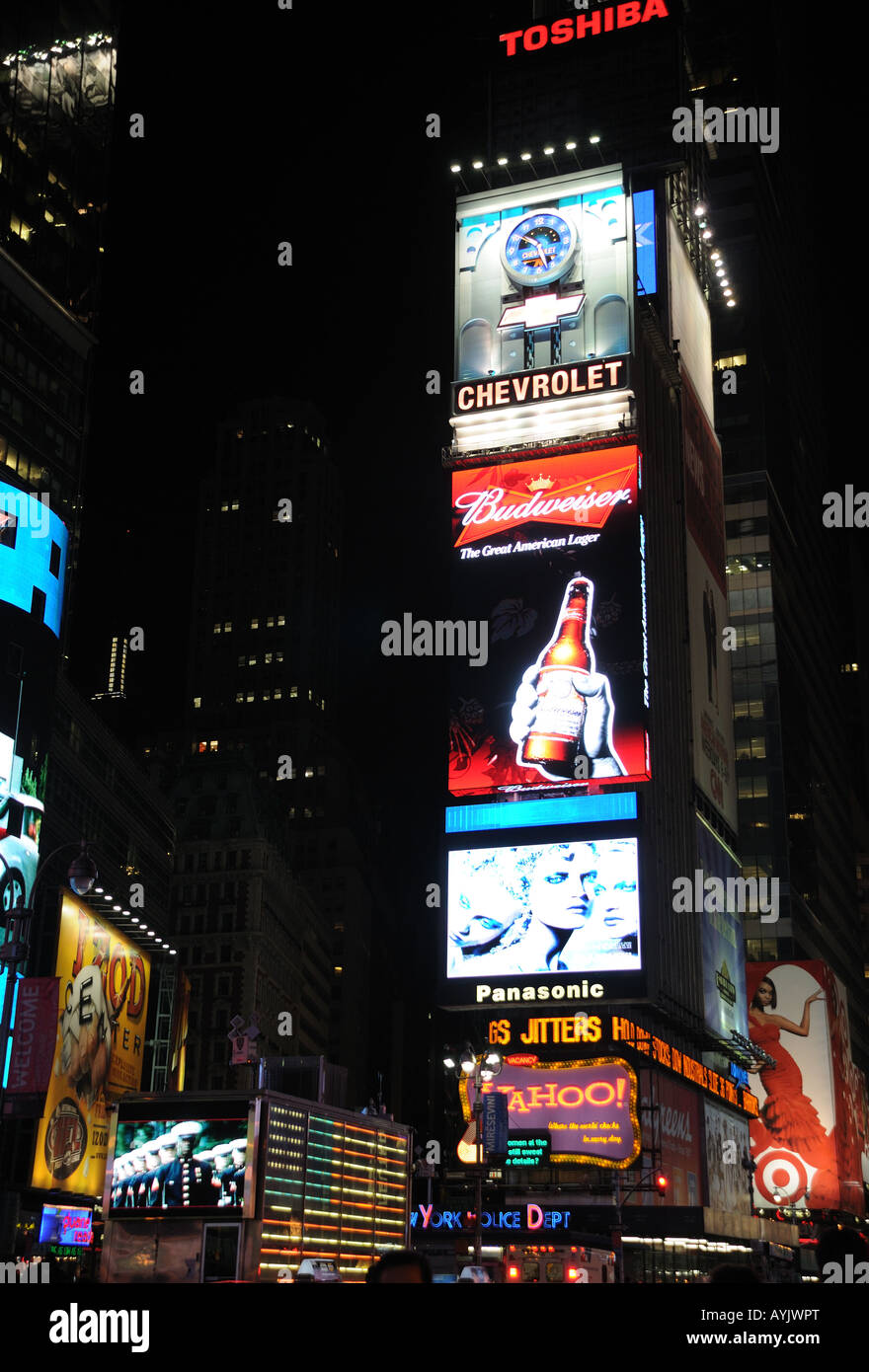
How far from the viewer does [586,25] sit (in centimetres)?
10825

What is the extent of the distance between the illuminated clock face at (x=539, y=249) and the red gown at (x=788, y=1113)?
5736cm

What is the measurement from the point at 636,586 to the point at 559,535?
491 centimetres

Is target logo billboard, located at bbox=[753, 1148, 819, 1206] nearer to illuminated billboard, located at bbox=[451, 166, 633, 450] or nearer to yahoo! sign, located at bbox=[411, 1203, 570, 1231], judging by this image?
yahoo! sign, located at bbox=[411, 1203, 570, 1231]

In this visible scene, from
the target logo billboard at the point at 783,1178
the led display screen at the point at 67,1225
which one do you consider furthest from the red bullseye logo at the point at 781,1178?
the led display screen at the point at 67,1225

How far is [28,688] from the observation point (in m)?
64.7

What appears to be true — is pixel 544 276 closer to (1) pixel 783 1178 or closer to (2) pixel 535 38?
(2) pixel 535 38

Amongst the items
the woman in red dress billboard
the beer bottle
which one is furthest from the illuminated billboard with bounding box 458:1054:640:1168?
the woman in red dress billboard

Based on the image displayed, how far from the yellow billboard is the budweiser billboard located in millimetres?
16733

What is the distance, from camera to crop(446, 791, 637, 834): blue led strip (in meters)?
67.2

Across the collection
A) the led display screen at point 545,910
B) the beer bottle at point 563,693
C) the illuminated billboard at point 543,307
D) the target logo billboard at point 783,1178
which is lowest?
the target logo billboard at point 783,1178

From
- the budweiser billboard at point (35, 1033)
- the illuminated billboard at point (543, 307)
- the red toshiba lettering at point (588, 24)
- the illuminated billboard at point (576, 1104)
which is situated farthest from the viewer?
the red toshiba lettering at point (588, 24)

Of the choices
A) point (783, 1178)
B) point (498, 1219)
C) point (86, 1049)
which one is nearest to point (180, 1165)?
point (498, 1219)

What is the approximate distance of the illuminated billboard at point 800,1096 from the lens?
10250cm

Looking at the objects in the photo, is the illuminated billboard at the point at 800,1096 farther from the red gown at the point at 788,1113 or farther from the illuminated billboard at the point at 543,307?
the illuminated billboard at the point at 543,307
